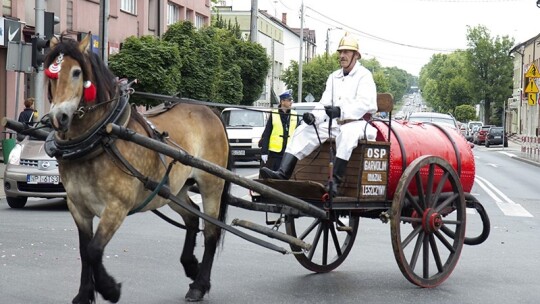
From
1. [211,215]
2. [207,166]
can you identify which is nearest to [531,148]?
[211,215]

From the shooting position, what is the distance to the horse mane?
6770mm

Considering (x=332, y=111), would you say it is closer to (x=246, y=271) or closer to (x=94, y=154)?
(x=246, y=271)

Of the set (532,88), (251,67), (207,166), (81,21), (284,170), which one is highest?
(81,21)

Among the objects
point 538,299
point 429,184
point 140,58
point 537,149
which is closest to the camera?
point 538,299

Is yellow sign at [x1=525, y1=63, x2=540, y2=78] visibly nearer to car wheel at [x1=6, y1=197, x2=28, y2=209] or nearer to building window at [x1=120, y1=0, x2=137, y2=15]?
building window at [x1=120, y1=0, x2=137, y2=15]

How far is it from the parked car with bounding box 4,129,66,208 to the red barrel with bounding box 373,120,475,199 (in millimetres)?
7398

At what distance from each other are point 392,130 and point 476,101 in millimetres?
99599

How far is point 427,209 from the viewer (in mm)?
8906

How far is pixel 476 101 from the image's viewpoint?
106 m

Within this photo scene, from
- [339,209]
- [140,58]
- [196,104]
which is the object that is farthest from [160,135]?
[140,58]

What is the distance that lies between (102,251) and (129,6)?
35.7m

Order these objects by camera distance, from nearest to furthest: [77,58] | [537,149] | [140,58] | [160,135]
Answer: [77,58] < [160,135] < [140,58] < [537,149]

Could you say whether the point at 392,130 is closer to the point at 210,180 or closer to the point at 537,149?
the point at 210,180

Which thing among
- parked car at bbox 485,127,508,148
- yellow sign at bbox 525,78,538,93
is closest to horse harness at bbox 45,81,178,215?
yellow sign at bbox 525,78,538,93
